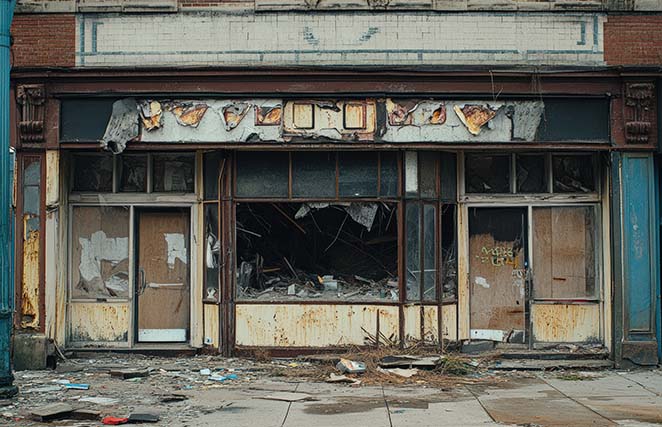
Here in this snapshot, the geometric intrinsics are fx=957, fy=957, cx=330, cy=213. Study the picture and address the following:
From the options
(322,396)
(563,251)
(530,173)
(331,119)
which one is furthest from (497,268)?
(322,396)

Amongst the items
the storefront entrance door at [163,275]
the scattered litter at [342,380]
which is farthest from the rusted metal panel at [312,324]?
the scattered litter at [342,380]

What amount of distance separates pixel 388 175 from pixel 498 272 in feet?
8.00

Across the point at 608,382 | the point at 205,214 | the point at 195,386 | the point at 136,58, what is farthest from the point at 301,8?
the point at 608,382

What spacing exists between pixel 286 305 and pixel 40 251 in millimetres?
3887

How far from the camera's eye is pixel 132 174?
51.5 ft

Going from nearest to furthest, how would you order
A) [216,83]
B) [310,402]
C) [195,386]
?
1. [310,402]
2. [195,386]
3. [216,83]

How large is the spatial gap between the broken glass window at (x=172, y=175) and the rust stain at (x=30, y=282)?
212 centimetres

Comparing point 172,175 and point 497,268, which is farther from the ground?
point 172,175

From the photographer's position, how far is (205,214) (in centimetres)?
1544

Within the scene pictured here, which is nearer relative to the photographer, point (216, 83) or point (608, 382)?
point (608, 382)

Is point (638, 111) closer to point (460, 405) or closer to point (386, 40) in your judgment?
point (386, 40)

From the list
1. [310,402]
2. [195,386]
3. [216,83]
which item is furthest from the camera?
[216,83]

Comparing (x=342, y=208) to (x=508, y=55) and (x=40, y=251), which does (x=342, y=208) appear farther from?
(x=40, y=251)

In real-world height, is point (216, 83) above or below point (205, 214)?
above
